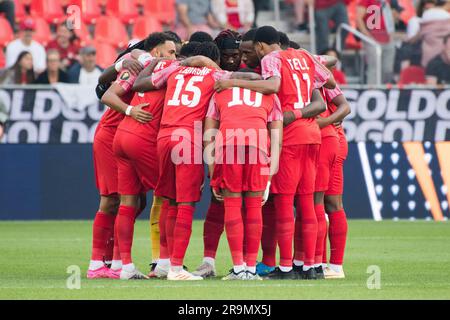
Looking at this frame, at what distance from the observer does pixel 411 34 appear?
21.5 m

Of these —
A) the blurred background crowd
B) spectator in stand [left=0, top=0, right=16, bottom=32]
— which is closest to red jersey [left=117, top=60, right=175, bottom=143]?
the blurred background crowd

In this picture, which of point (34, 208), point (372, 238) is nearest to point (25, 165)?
point (34, 208)

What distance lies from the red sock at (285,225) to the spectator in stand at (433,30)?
10807 mm

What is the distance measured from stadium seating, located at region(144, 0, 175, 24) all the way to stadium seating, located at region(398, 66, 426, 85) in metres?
4.32

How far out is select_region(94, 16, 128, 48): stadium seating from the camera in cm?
2127

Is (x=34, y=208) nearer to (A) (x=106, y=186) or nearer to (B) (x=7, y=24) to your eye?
(B) (x=7, y=24)

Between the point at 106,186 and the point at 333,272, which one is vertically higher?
the point at 106,186

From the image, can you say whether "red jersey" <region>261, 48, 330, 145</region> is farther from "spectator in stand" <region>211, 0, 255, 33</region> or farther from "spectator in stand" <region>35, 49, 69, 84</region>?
"spectator in stand" <region>211, 0, 255, 33</region>

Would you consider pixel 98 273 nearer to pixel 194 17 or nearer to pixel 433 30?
pixel 194 17

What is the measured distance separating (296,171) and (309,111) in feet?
1.78

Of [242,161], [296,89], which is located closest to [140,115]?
[242,161]

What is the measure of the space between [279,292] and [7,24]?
1315cm

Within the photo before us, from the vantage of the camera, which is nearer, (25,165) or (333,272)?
(333,272)
